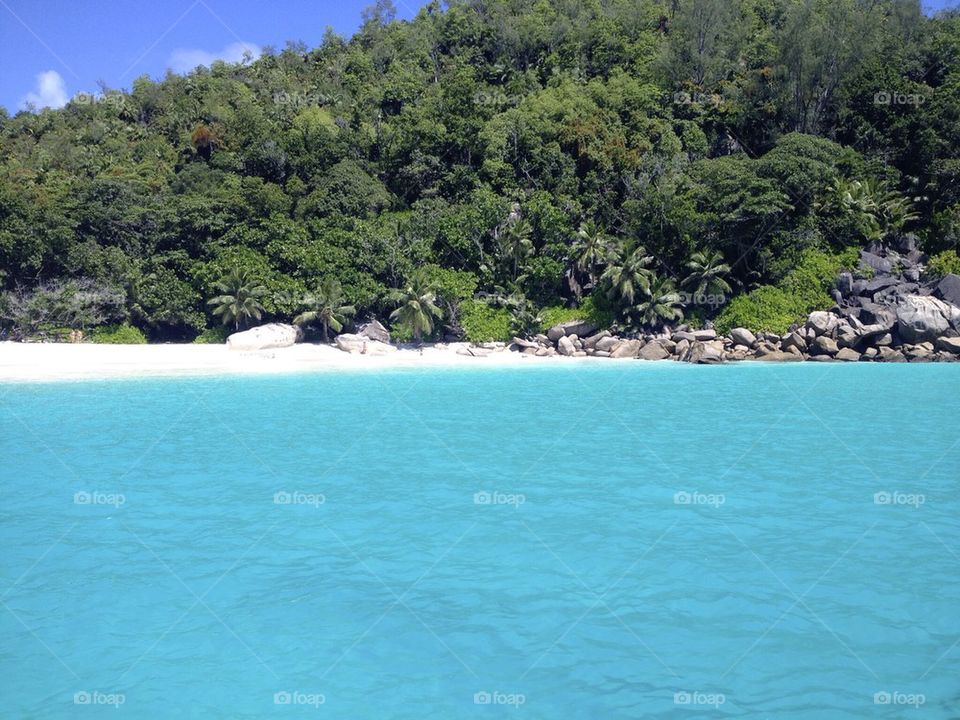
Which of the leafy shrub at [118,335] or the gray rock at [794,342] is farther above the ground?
the leafy shrub at [118,335]

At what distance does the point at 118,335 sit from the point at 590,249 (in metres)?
26.4

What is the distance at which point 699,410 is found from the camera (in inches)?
787

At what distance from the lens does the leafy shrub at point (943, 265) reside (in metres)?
36.0

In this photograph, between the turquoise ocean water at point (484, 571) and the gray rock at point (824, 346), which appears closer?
the turquoise ocean water at point (484, 571)

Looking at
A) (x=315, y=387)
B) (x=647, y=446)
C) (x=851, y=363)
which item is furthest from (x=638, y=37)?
(x=647, y=446)

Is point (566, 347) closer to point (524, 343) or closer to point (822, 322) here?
point (524, 343)

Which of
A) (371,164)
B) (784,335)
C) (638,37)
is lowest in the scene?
(784,335)

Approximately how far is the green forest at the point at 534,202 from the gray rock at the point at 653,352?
2177mm

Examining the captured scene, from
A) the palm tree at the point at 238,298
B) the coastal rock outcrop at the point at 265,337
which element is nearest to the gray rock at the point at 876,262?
the coastal rock outcrop at the point at 265,337

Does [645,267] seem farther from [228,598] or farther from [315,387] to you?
[228,598]

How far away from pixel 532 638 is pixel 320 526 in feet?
14.2

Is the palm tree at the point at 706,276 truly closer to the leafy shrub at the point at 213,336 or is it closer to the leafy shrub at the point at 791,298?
the leafy shrub at the point at 791,298

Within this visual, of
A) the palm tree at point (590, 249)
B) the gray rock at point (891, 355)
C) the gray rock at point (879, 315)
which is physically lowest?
the gray rock at point (891, 355)

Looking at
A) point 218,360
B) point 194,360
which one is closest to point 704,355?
point 218,360
